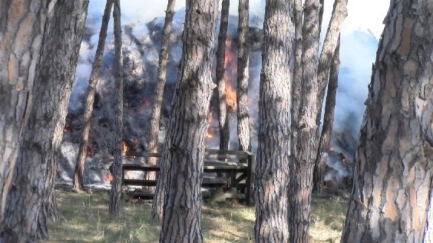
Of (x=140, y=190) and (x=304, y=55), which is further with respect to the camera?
(x=140, y=190)

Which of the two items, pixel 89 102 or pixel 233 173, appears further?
pixel 89 102

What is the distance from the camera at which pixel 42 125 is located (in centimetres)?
723

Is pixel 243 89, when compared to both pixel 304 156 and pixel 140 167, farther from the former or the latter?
pixel 304 156

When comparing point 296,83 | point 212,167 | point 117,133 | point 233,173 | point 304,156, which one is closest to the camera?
point 304,156

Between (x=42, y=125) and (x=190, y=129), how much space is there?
4.56ft

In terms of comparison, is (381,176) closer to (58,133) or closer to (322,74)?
(58,133)

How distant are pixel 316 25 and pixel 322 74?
348 cm

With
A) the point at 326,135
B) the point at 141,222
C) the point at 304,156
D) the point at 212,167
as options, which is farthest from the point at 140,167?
the point at 326,135

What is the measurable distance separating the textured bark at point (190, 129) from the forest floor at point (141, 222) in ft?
9.90

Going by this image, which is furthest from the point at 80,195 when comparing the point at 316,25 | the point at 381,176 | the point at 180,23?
the point at 381,176

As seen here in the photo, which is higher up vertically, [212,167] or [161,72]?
[161,72]

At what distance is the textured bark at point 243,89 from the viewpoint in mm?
16797

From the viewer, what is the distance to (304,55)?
1052 cm

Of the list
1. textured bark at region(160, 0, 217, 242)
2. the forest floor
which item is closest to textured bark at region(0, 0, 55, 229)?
textured bark at region(160, 0, 217, 242)
